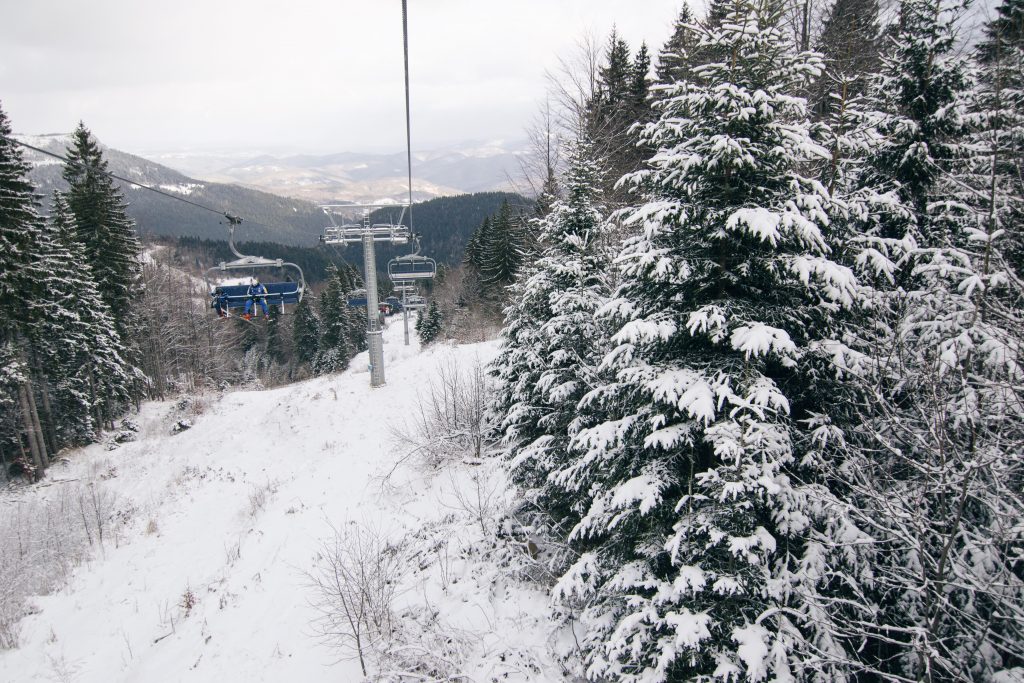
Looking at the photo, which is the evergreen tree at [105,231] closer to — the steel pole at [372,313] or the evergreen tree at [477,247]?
the steel pole at [372,313]

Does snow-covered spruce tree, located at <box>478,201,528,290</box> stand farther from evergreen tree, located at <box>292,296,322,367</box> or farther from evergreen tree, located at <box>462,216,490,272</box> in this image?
evergreen tree, located at <box>292,296,322,367</box>

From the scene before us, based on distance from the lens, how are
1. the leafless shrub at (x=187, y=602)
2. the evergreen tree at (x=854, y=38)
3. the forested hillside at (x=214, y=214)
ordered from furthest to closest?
the forested hillside at (x=214, y=214), the evergreen tree at (x=854, y=38), the leafless shrub at (x=187, y=602)

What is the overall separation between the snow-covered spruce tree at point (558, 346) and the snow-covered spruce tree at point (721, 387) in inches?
71.9

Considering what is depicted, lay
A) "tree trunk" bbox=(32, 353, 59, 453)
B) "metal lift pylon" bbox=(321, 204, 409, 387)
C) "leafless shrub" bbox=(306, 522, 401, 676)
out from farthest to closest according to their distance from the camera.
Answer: "tree trunk" bbox=(32, 353, 59, 453) < "metal lift pylon" bbox=(321, 204, 409, 387) < "leafless shrub" bbox=(306, 522, 401, 676)

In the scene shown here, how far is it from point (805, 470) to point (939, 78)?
6.35 meters

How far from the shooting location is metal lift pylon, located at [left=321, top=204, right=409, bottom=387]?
18078mm

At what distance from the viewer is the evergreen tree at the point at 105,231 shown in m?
25.6

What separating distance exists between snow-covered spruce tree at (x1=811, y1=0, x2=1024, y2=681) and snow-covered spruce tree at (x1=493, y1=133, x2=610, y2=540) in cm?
344

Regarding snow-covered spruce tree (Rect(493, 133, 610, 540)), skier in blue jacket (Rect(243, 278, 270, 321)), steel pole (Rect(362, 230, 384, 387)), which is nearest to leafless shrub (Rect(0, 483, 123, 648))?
skier in blue jacket (Rect(243, 278, 270, 321))

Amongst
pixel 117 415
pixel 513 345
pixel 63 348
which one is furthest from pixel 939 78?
pixel 117 415

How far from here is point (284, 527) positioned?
11664 mm

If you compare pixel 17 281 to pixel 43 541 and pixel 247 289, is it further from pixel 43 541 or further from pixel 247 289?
pixel 43 541

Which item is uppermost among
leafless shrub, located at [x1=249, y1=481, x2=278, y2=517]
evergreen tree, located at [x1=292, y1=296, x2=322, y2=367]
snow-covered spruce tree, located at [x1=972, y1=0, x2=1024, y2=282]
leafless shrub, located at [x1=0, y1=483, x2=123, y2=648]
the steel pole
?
snow-covered spruce tree, located at [x1=972, y1=0, x2=1024, y2=282]

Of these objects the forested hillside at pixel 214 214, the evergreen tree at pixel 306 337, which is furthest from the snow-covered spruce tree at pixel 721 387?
the forested hillside at pixel 214 214
